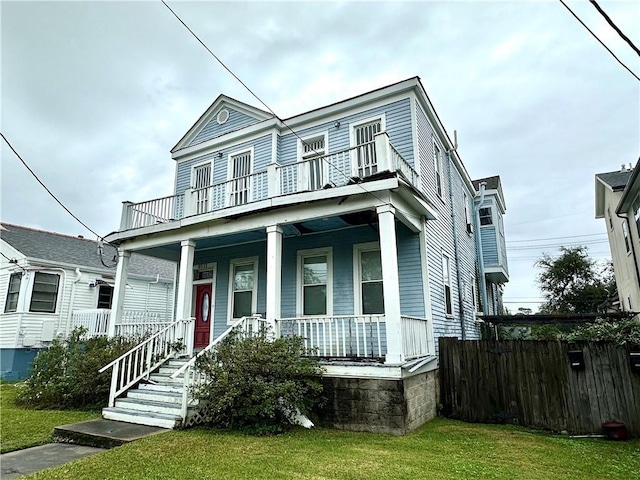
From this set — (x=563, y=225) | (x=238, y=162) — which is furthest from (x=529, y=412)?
(x=563, y=225)

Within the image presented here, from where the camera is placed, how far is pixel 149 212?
1087cm

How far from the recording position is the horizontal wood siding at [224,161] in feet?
38.5

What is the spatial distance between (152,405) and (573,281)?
34364mm

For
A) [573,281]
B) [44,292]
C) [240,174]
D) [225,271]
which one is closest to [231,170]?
[240,174]

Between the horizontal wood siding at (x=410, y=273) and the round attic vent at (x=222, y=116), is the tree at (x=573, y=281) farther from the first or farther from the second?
the round attic vent at (x=222, y=116)

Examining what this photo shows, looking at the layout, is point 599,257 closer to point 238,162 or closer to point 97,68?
point 238,162

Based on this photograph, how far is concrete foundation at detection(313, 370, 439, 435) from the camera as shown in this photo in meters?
6.35

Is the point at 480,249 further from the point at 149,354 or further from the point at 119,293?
the point at 119,293

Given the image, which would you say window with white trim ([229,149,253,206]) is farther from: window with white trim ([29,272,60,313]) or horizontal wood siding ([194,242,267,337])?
window with white trim ([29,272,60,313])

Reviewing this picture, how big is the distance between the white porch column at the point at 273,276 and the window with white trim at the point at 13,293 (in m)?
13.5

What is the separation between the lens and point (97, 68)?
878cm

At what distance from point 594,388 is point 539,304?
31.4 meters

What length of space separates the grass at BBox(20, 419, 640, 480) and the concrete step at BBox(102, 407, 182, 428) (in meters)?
0.38

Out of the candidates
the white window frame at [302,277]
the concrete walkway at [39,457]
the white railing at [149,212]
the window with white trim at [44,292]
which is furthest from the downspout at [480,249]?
the window with white trim at [44,292]
